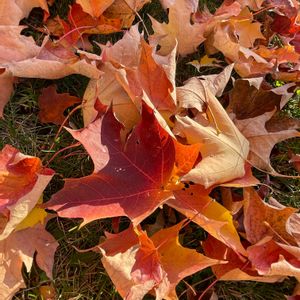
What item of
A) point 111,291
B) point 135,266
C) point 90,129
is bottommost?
point 111,291

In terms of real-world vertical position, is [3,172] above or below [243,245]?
above

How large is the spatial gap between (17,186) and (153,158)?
302 mm

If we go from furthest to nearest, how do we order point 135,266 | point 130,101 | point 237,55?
point 237,55
point 130,101
point 135,266

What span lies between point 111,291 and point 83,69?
53 cm

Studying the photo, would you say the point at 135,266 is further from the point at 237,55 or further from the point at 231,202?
the point at 237,55

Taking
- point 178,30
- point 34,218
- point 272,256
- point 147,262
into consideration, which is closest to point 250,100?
point 178,30

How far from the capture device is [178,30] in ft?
4.55

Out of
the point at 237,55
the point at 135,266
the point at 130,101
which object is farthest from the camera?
the point at 237,55

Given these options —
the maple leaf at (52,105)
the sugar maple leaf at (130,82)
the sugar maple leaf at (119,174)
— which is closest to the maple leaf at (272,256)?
the sugar maple leaf at (119,174)

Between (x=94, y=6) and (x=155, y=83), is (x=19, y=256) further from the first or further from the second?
(x=94, y=6)

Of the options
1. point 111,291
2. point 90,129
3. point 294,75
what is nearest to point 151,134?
point 90,129

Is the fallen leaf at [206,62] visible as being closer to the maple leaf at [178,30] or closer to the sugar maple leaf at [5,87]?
the maple leaf at [178,30]

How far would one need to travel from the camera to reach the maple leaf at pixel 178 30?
1.36 metres

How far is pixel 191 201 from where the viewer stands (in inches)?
46.2
